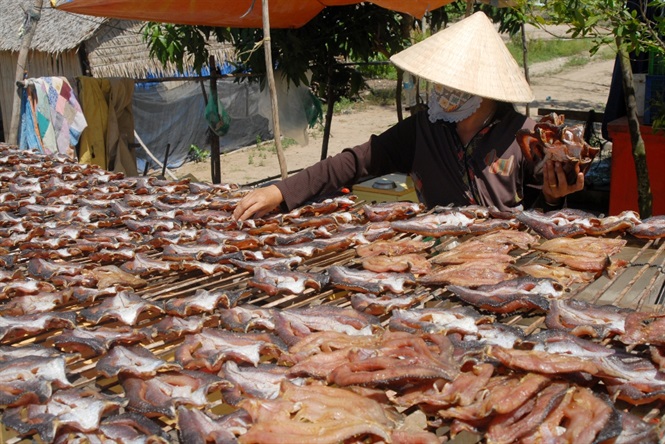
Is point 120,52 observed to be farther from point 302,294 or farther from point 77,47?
point 302,294

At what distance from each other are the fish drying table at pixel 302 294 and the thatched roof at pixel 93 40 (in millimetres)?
10543

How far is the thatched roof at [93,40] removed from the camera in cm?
1325

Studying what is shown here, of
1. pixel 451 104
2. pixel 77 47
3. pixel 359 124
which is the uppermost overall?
pixel 77 47

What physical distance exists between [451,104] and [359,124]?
14.8 metres

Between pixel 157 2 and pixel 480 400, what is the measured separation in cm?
692

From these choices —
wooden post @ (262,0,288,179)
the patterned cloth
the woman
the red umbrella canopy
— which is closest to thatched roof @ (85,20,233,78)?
the patterned cloth

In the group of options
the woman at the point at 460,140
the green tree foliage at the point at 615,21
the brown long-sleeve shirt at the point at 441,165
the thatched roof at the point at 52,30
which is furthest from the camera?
the thatched roof at the point at 52,30

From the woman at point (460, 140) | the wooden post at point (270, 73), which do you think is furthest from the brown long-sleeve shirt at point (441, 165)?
the wooden post at point (270, 73)

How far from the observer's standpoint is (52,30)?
13695 millimetres

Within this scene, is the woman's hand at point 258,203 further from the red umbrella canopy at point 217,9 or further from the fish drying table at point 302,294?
the red umbrella canopy at point 217,9

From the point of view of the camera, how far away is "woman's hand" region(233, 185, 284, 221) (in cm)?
434

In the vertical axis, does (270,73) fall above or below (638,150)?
above

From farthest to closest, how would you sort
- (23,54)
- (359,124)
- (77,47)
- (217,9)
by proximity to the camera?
(359,124)
(77,47)
(23,54)
(217,9)

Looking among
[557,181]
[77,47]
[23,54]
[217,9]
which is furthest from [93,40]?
[557,181]
